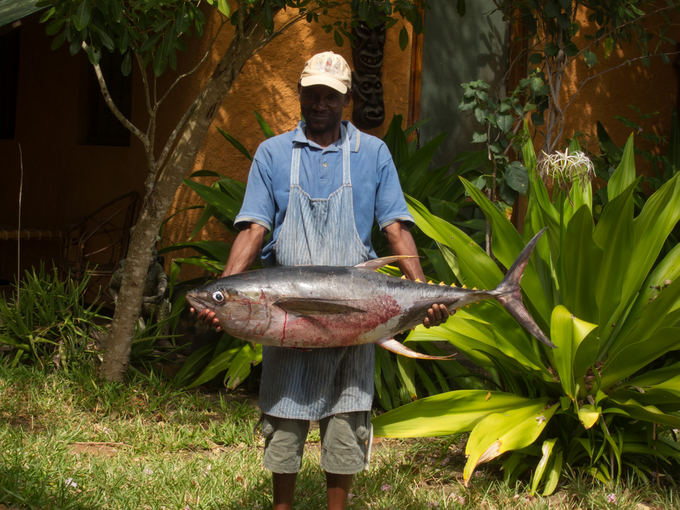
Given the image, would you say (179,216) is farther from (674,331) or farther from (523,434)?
(674,331)

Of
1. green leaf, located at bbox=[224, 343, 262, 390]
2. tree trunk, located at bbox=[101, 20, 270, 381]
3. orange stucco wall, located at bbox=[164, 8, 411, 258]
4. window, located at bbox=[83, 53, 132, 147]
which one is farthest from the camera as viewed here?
window, located at bbox=[83, 53, 132, 147]

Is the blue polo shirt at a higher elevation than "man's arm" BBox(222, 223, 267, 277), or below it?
higher

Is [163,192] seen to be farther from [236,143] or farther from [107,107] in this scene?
[107,107]

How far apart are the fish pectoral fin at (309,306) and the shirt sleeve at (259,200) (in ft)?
1.57

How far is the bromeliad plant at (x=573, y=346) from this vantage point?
3797mm

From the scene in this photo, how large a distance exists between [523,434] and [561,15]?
9.52ft

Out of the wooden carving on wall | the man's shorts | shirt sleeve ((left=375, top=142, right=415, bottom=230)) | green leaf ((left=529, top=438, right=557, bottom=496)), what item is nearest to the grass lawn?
green leaf ((left=529, top=438, right=557, bottom=496))

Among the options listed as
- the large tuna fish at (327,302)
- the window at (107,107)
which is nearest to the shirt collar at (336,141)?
the large tuna fish at (327,302)

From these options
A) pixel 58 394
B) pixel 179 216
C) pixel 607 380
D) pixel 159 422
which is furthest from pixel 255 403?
pixel 607 380

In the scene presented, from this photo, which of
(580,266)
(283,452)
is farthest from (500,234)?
(283,452)

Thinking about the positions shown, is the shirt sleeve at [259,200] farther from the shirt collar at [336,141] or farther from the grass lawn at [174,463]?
the grass lawn at [174,463]

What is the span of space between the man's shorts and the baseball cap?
4.03 feet

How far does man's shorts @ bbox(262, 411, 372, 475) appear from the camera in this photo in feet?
9.96

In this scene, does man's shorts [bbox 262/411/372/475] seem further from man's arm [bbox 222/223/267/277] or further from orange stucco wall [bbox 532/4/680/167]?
orange stucco wall [bbox 532/4/680/167]
